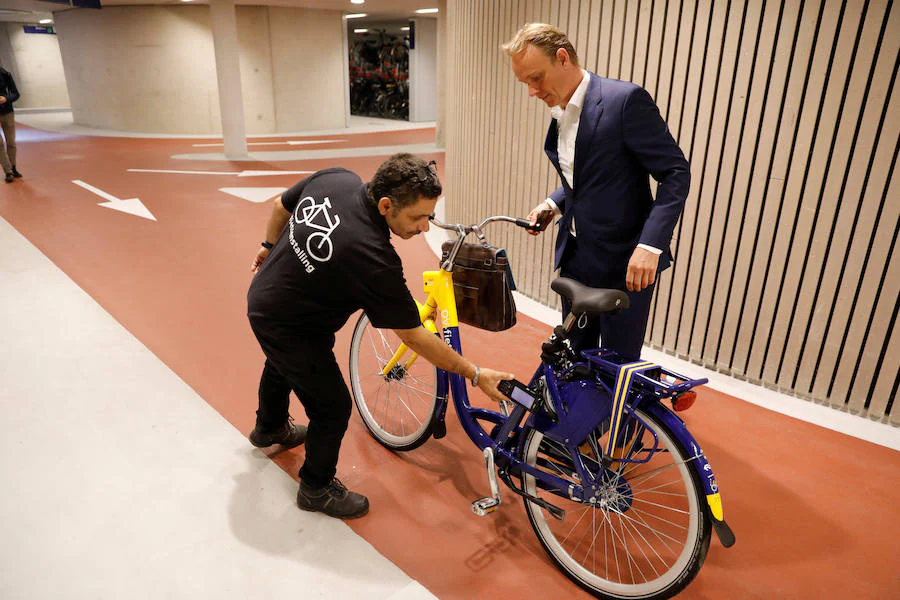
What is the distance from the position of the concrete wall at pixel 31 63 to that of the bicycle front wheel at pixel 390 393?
25.1m

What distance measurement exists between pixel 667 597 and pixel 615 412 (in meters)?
0.59

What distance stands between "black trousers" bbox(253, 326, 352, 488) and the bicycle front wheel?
0.45 metres

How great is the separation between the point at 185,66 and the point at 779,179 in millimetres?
14854

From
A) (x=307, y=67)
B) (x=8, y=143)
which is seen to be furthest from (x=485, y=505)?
(x=307, y=67)

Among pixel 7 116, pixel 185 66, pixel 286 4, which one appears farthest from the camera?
pixel 185 66

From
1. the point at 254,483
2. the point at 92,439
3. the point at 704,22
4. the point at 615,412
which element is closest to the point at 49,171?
the point at 92,439

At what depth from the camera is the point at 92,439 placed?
272 centimetres

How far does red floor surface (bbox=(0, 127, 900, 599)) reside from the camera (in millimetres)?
2043

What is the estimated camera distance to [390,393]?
9.50ft

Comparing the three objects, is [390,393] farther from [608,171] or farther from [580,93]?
[580,93]

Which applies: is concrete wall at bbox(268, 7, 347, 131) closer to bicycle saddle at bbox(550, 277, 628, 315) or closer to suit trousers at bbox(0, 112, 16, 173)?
suit trousers at bbox(0, 112, 16, 173)

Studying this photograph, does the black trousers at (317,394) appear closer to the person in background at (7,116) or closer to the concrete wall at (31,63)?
the person in background at (7,116)

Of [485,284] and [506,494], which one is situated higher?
[485,284]

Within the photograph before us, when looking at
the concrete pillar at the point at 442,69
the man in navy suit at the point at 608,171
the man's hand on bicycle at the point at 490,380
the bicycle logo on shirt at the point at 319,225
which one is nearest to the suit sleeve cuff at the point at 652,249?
the man in navy suit at the point at 608,171
